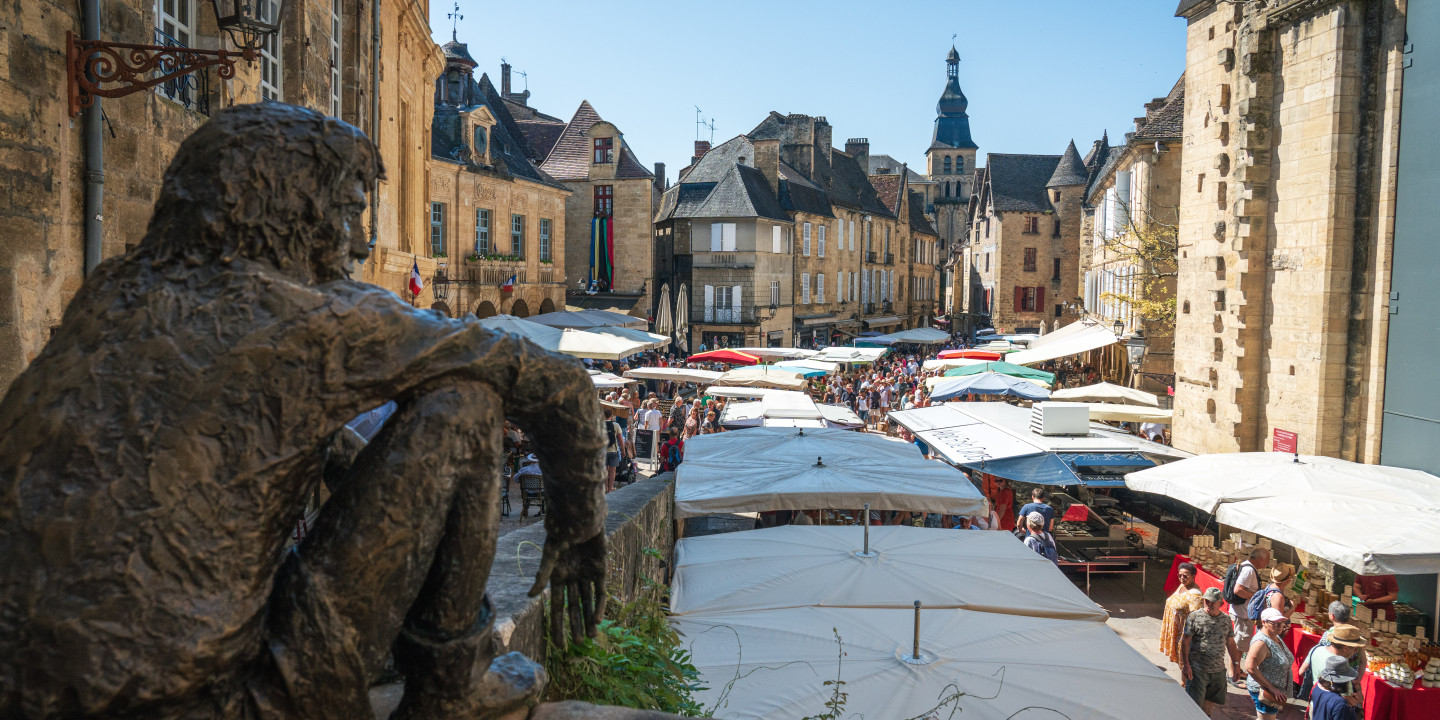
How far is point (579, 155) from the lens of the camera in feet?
133

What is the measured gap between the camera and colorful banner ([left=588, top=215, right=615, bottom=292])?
40000 millimetres

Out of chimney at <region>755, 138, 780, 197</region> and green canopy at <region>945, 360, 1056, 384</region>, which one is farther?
chimney at <region>755, 138, 780, 197</region>

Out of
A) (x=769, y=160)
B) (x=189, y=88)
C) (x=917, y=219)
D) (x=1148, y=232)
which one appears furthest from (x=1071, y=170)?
(x=189, y=88)

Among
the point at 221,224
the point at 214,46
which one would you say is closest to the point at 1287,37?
the point at 214,46

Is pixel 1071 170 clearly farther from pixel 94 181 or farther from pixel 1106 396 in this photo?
pixel 94 181

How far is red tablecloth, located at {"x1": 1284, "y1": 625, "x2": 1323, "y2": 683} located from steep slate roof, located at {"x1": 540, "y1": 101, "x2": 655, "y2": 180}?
33604 mm

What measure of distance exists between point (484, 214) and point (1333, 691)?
27.5m

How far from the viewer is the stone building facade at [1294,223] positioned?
11297 mm

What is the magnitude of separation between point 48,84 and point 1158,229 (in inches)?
914

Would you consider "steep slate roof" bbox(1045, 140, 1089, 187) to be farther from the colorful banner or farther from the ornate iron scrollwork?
the ornate iron scrollwork

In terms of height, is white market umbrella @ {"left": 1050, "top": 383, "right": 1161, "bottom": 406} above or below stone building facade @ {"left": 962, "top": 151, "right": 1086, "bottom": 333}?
below

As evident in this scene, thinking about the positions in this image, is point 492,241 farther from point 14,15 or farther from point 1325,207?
point 14,15

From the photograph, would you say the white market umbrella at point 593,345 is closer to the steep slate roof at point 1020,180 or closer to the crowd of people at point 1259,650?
the crowd of people at point 1259,650

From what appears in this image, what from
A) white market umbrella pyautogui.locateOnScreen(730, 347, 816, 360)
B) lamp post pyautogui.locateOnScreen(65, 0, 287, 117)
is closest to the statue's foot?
lamp post pyautogui.locateOnScreen(65, 0, 287, 117)
